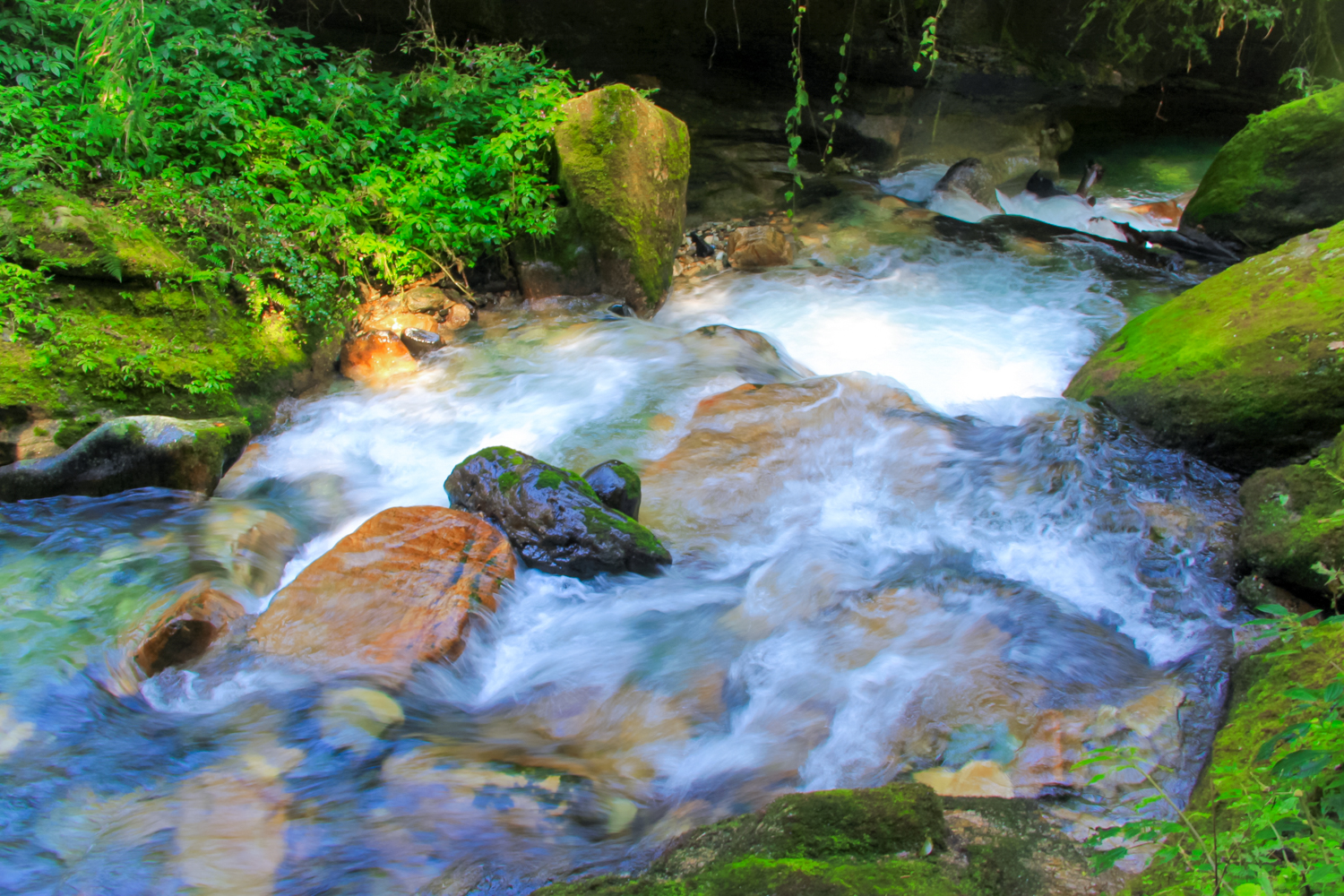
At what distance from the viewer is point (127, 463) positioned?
14.5 ft

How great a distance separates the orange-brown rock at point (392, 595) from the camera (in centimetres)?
342

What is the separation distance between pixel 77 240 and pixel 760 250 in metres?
6.11

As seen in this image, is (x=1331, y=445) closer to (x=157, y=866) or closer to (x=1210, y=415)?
(x=1210, y=415)

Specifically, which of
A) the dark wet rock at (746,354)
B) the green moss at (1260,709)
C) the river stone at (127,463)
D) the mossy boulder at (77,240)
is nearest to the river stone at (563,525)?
the river stone at (127,463)

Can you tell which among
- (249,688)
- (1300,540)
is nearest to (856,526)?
(1300,540)

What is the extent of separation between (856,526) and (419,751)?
2.73m

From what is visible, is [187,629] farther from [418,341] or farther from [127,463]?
[418,341]

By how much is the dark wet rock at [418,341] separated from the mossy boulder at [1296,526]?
5.80 metres

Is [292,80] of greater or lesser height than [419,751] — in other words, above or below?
above

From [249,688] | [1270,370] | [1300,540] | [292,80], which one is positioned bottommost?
[249,688]

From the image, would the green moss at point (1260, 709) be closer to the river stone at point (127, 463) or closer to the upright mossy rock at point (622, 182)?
the river stone at point (127, 463)

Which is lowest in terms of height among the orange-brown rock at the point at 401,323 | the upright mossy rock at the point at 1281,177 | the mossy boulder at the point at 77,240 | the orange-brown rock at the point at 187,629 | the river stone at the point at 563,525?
the orange-brown rock at the point at 187,629

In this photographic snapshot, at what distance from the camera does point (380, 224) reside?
6.50 m

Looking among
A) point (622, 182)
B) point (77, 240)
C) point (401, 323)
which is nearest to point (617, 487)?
point (401, 323)
